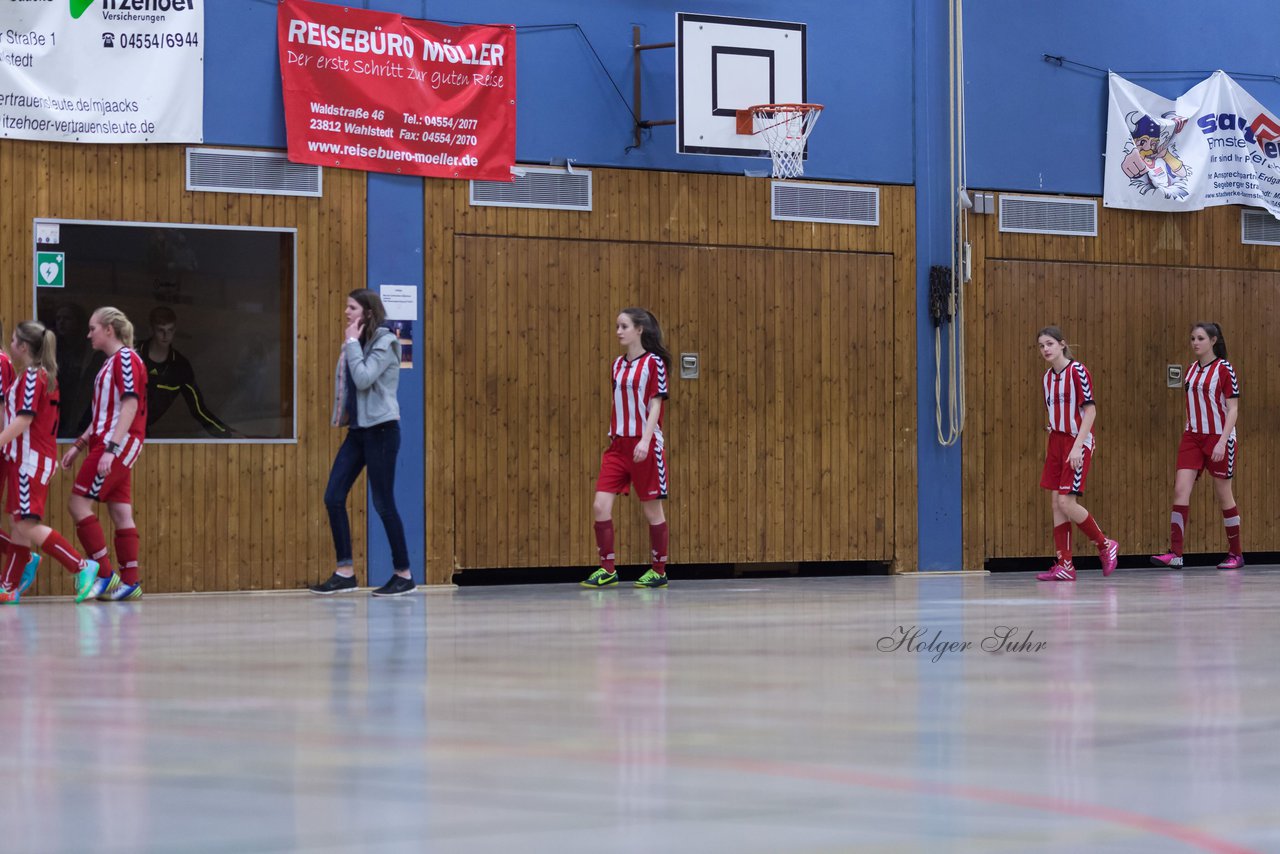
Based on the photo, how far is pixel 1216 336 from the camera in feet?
48.6

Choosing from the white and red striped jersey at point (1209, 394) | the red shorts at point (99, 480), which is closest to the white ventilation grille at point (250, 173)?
the red shorts at point (99, 480)

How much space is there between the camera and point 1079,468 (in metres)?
13.2

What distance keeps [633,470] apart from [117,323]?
12.6ft

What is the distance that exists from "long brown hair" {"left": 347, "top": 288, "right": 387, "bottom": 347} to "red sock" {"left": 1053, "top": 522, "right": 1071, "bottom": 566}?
5.66 m

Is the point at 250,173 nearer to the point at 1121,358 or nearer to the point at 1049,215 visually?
the point at 1049,215

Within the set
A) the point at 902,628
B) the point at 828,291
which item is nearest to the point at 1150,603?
the point at 902,628

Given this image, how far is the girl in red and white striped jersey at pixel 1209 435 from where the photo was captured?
14.8 meters

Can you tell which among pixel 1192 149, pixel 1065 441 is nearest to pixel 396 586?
pixel 1065 441

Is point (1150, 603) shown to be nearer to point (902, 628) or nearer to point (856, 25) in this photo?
point (902, 628)

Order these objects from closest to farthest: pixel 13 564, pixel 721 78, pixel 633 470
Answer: pixel 13 564 < pixel 633 470 < pixel 721 78

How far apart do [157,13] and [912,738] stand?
9724 millimetres

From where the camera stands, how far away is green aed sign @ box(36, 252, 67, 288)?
12078 millimetres

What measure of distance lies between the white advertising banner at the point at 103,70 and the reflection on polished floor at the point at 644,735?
4.58 meters

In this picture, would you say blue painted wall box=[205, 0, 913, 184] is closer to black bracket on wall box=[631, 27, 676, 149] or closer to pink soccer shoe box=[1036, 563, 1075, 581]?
black bracket on wall box=[631, 27, 676, 149]
